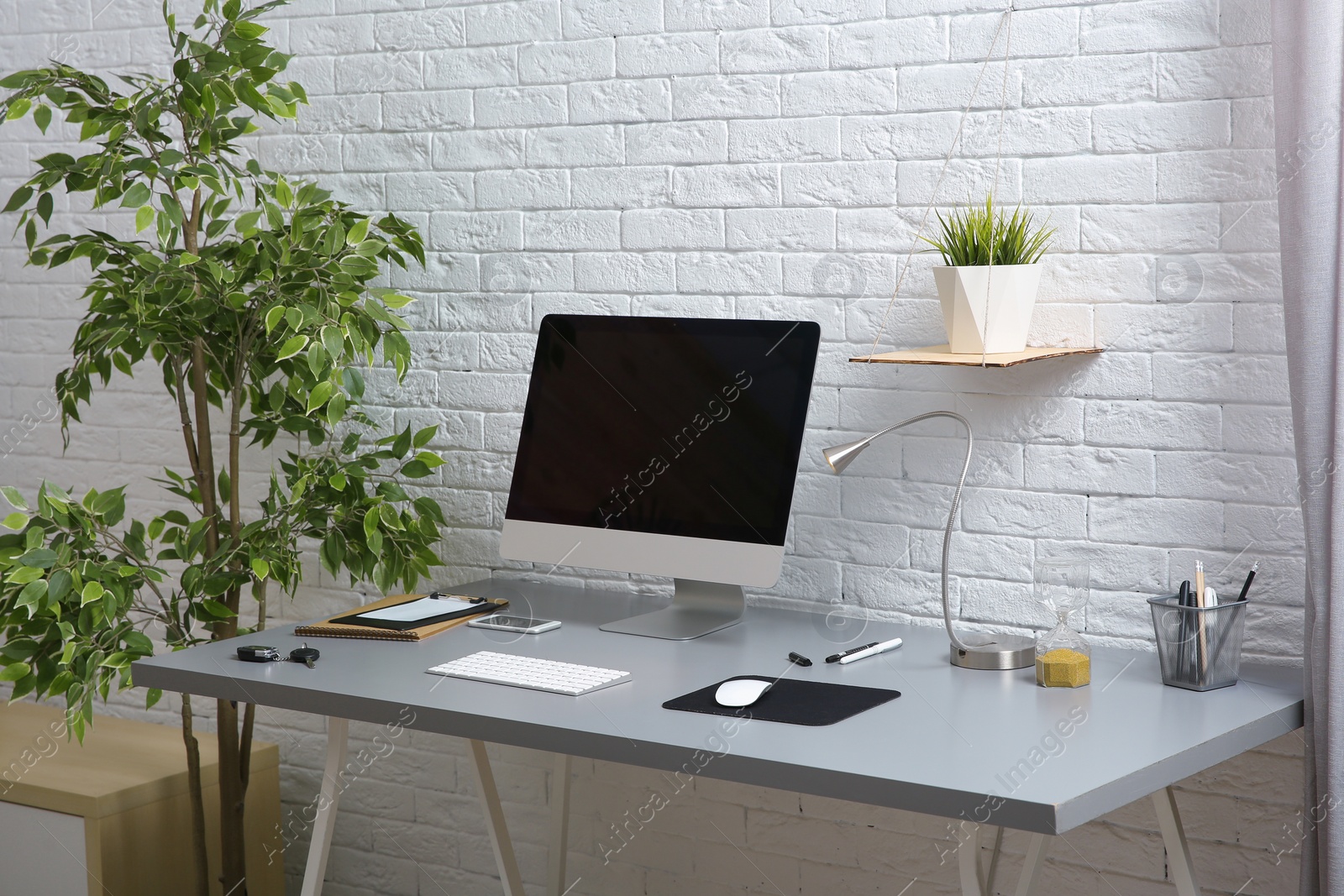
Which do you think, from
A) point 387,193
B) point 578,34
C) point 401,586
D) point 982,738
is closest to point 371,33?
point 387,193

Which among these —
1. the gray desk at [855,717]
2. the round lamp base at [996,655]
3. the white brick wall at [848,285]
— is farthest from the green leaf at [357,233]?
the round lamp base at [996,655]

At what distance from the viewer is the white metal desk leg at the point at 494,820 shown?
228 centimetres

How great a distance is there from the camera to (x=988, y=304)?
1901mm

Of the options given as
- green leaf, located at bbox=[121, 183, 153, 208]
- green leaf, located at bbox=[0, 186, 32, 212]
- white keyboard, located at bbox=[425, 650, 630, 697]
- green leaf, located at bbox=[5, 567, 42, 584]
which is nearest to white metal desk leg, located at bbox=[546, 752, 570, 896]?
white keyboard, located at bbox=[425, 650, 630, 697]

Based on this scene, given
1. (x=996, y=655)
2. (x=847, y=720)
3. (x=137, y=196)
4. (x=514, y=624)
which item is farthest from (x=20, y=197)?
(x=996, y=655)

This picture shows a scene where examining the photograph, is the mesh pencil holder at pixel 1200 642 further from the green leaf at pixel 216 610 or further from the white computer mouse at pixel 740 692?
the green leaf at pixel 216 610

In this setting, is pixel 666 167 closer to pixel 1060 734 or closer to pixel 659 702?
pixel 659 702

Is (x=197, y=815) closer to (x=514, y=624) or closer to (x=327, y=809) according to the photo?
(x=327, y=809)

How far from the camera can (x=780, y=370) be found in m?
2.01

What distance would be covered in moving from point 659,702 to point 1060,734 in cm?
51

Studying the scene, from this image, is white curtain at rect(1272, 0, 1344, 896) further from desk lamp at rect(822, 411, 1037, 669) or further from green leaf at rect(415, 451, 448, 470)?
green leaf at rect(415, 451, 448, 470)

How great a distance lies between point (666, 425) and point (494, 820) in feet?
2.60

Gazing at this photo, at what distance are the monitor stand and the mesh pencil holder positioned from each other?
0.67 metres

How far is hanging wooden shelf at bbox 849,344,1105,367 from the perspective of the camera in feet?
6.10
